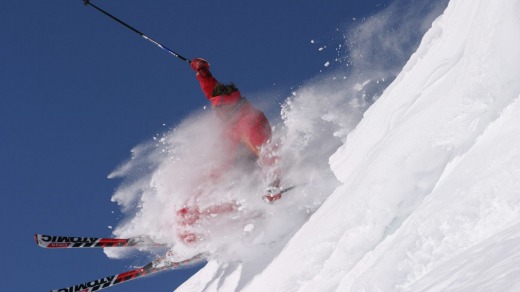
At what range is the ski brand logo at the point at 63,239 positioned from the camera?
374 inches

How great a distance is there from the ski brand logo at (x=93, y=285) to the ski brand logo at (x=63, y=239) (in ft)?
2.58

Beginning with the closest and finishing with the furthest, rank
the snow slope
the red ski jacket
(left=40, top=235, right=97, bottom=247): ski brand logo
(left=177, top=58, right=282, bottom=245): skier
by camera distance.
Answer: the snow slope, (left=177, top=58, right=282, bottom=245): skier, the red ski jacket, (left=40, top=235, right=97, bottom=247): ski brand logo

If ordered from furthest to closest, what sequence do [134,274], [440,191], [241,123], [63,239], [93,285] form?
[134,274] → [63,239] → [93,285] → [241,123] → [440,191]

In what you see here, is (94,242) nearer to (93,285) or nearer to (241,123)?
(93,285)

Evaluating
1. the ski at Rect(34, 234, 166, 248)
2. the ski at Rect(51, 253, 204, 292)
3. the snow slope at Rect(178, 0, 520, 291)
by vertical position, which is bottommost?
the snow slope at Rect(178, 0, 520, 291)

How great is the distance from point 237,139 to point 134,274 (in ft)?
10.1

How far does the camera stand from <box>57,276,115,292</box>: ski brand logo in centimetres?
939

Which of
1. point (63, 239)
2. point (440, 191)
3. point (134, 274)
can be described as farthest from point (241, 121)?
point (440, 191)

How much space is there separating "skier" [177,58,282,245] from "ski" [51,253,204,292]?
559 millimetres

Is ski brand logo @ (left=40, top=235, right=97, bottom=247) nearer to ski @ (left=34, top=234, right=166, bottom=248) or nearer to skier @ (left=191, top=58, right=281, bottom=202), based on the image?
ski @ (left=34, top=234, right=166, bottom=248)

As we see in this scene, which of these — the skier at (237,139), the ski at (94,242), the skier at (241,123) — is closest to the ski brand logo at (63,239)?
A: the ski at (94,242)

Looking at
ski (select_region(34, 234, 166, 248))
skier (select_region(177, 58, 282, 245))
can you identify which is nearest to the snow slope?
skier (select_region(177, 58, 282, 245))

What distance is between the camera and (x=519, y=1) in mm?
4375

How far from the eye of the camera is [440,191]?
4.11m
